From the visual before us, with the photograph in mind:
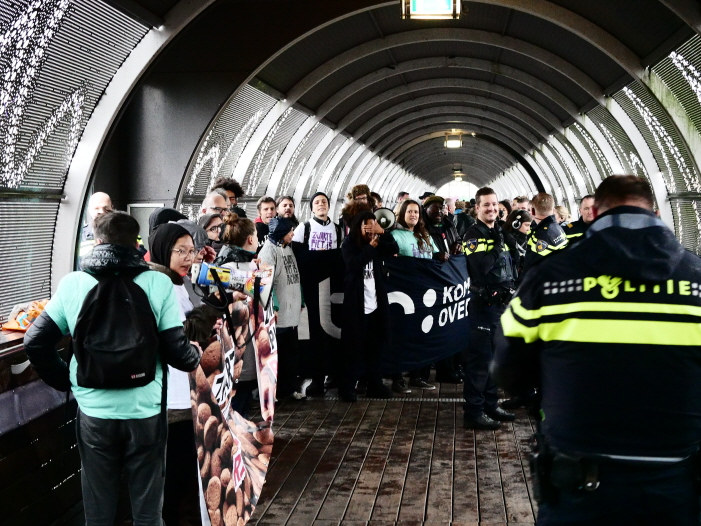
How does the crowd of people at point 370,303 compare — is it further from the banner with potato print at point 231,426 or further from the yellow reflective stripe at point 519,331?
the banner with potato print at point 231,426

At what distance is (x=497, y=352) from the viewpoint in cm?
325

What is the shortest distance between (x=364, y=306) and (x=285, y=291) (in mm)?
1030

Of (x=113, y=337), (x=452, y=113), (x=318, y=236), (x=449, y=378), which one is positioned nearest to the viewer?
(x=113, y=337)

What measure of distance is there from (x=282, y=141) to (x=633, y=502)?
1562cm

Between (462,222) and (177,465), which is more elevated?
(462,222)

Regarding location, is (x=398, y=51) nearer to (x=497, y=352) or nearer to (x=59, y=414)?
(x=59, y=414)

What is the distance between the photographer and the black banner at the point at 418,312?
8.97m

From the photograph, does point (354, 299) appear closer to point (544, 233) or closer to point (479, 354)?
point (479, 354)

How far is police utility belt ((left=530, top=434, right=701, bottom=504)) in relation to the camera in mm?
2898

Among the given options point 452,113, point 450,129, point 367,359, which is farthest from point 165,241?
point 450,129

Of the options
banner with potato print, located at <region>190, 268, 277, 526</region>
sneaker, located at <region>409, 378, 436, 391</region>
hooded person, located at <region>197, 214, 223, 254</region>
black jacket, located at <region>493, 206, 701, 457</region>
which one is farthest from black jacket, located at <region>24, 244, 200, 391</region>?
sneaker, located at <region>409, 378, 436, 391</region>

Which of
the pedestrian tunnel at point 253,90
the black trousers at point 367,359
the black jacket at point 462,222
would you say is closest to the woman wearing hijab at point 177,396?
the pedestrian tunnel at point 253,90

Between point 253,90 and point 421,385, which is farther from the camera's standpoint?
point 253,90

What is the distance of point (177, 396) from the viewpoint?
15.0ft
